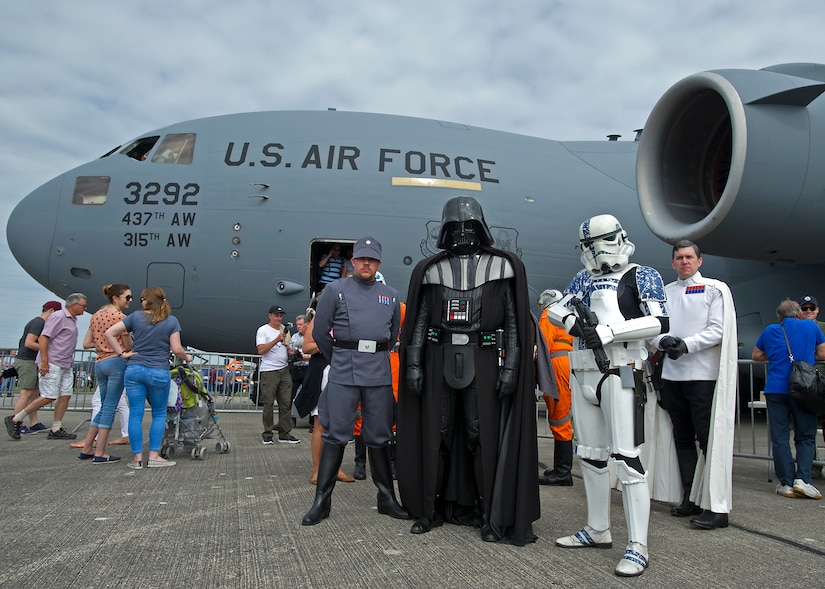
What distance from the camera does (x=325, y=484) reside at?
3.58 metres

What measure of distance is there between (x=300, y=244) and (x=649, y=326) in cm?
627

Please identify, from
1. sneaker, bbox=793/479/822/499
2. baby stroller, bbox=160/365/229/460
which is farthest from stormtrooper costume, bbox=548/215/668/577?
baby stroller, bbox=160/365/229/460

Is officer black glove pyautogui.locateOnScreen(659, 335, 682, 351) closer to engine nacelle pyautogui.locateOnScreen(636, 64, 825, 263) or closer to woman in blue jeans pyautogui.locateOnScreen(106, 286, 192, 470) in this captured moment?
engine nacelle pyautogui.locateOnScreen(636, 64, 825, 263)

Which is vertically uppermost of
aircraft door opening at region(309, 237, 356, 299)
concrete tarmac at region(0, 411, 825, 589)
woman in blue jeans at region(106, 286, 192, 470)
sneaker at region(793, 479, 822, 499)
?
aircraft door opening at region(309, 237, 356, 299)

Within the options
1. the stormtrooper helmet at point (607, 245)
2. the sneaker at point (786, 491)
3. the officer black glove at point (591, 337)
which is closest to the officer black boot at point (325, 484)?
the officer black glove at point (591, 337)

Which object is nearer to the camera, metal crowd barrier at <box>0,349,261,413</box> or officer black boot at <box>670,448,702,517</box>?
officer black boot at <box>670,448,702,517</box>

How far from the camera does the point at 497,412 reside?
3.39 meters

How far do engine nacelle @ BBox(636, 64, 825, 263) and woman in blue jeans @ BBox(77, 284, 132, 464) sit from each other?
5579 millimetres

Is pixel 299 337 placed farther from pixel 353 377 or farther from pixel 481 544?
pixel 481 544

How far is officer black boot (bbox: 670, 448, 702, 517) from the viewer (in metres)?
3.92

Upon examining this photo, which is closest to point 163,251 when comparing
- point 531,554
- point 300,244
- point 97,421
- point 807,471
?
point 300,244

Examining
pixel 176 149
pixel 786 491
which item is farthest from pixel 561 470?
pixel 176 149

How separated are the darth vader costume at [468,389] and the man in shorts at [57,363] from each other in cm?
520

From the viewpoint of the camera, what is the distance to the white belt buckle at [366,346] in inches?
149
